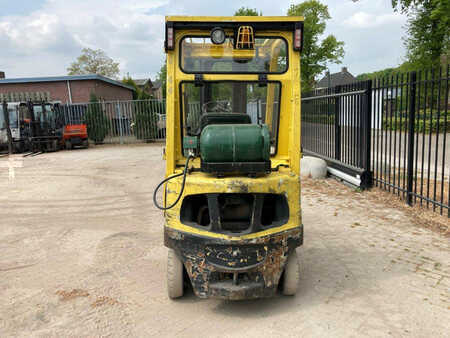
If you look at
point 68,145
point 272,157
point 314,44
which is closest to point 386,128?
point 272,157

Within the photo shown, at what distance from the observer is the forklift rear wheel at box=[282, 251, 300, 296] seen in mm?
3635

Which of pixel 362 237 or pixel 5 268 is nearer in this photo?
pixel 5 268

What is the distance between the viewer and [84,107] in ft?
72.2

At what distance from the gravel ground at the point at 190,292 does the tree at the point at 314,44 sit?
140ft

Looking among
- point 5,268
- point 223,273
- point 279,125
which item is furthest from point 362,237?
point 5,268

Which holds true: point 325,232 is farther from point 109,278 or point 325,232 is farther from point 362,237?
point 109,278

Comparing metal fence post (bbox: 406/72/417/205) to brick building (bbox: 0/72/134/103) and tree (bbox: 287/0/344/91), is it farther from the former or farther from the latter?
tree (bbox: 287/0/344/91)

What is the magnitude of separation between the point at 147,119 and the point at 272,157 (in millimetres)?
18165

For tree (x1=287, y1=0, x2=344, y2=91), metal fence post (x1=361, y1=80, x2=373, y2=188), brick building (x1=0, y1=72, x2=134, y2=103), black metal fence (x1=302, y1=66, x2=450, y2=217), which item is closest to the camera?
black metal fence (x1=302, y1=66, x2=450, y2=217)

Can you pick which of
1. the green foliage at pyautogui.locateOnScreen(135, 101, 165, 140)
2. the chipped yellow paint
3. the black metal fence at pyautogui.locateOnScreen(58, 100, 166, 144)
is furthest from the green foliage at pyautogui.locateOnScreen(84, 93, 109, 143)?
the chipped yellow paint

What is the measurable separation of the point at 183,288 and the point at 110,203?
462cm

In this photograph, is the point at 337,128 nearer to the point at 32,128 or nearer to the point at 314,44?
the point at 32,128

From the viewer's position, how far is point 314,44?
4822 cm

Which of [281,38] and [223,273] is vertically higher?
[281,38]
